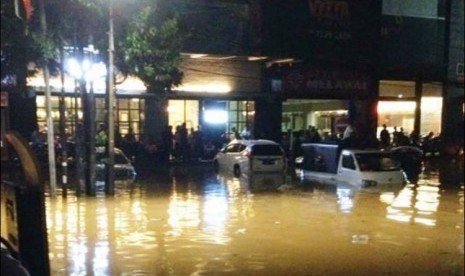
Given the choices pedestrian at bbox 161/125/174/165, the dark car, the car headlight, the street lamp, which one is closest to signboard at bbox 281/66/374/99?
the dark car

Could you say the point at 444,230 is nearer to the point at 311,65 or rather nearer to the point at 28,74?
the point at 28,74

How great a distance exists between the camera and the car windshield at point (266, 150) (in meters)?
26.5

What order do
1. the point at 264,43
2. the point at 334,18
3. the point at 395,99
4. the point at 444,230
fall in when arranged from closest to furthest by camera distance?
the point at 444,230, the point at 264,43, the point at 334,18, the point at 395,99

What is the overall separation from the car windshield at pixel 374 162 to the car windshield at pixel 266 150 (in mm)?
5337

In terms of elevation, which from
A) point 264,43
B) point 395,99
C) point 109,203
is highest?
point 264,43

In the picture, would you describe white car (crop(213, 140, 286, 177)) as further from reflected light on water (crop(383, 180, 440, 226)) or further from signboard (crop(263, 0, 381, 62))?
signboard (crop(263, 0, 381, 62))

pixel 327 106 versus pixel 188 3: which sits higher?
pixel 188 3

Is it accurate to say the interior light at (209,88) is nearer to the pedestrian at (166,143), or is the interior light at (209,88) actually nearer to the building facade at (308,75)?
the building facade at (308,75)

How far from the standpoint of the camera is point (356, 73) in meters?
36.1

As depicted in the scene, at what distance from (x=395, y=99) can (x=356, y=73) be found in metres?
3.89

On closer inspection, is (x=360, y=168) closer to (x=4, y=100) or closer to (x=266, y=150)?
(x=266, y=150)

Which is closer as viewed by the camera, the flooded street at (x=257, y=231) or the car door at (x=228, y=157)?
the flooded street at (x=257, y=231)

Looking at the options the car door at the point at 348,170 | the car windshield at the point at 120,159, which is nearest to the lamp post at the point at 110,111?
the car windshield at the point at 120,159

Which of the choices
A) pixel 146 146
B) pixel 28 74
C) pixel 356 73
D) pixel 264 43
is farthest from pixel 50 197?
pixel 356 73
